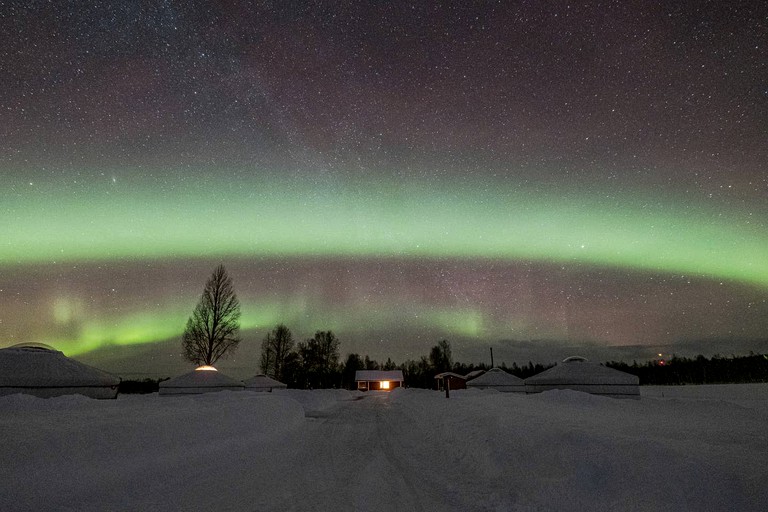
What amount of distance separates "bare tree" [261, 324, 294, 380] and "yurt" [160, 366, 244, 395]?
44.4m

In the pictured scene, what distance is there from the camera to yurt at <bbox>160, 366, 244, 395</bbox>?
105 ft

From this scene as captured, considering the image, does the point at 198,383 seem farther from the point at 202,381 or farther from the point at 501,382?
the point at 501,382

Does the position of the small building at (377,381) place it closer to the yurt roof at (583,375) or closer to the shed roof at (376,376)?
the shed roof at (376,376)

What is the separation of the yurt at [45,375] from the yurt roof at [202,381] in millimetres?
5674

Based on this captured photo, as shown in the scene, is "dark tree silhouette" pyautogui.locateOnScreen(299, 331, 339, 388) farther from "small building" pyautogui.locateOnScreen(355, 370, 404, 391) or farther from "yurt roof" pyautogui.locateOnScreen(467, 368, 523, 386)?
"yurt roof" pyautogui.locateOnScreen(467, 368, 523, 386)

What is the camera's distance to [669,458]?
255 inches

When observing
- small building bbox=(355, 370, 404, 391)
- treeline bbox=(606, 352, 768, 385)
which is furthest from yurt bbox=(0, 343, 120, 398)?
small building bbox=(355, 370, 404, 391)

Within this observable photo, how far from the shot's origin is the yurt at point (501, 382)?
145ft

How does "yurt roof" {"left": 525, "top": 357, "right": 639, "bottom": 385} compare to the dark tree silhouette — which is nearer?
"yurt roof" {"left": 525, "top": 357, "right": 639, "bottom": 385}

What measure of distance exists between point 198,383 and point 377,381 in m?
52.7

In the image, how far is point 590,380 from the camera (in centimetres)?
3056

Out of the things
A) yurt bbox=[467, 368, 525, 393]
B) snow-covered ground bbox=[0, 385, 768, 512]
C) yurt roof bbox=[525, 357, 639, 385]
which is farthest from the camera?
yurt bbox=[467, 368, 525, 393]

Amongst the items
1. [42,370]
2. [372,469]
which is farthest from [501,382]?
[42,370]

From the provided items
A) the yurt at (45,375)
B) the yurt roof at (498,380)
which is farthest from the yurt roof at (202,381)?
the yurt roof at (498,380)
